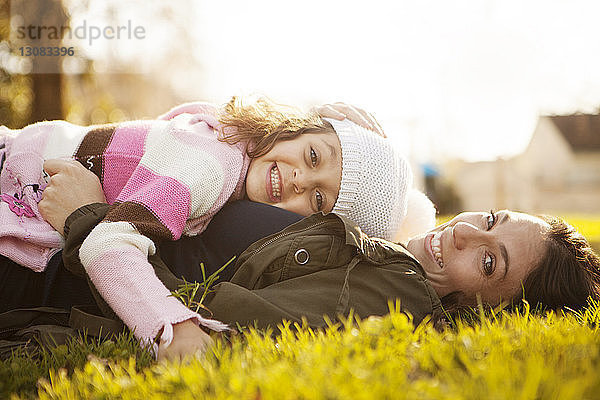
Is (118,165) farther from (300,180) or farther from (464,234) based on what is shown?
(464,234)

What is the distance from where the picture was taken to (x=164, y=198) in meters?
2.81

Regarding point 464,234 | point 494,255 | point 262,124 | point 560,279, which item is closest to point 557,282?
point 560,279

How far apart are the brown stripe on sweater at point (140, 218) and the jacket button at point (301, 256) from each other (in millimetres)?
588

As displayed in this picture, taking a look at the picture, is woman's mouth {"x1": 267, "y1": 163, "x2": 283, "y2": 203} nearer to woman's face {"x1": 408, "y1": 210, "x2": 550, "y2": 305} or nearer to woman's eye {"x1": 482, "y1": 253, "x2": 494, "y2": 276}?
woman's face {"x1": 408, "y1": 210, "x2": 550, "y2": 305}

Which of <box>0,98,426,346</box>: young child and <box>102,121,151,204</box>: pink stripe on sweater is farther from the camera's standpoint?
<box>102,121,151,204</box>: pink stripe on sweater

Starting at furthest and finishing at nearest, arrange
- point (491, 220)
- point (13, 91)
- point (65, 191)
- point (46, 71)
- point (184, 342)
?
1. point (13, 91)
2. point (46, 71)
3. point (491, 220)
4. point (65, 191)
5. point (184, 342)

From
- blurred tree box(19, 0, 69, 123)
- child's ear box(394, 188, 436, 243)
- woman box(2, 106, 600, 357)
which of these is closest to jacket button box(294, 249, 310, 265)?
woman box(2, 106, 600, 357)

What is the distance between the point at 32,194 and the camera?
3172 millimetres

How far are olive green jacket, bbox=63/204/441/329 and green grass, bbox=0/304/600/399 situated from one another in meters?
0.34

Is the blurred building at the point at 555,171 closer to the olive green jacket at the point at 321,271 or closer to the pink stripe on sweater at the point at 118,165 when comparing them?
the pink stripe on sweater at the point at 118,165

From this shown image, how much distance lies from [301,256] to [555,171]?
42885 mm

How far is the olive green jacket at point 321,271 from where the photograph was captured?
2586mm

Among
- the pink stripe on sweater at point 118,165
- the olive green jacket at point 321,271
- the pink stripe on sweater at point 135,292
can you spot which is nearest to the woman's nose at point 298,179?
the olive green jacket at point 321,271

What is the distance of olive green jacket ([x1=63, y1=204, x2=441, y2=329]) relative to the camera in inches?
102
